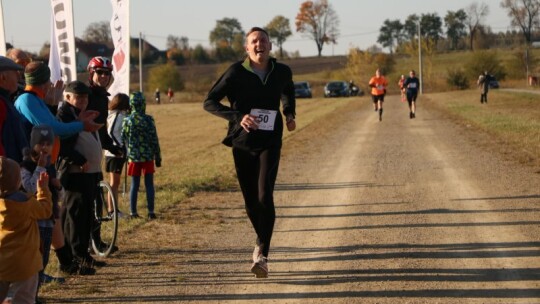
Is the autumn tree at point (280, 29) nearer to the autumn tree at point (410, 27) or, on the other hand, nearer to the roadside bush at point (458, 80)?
the autumn tree at point (410, 27)

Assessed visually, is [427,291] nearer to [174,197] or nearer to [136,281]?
[136,281]

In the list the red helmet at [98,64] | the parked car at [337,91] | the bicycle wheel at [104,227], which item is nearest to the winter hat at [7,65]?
the red helmet at [98,64]

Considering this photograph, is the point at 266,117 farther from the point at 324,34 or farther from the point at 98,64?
the point at 324,34

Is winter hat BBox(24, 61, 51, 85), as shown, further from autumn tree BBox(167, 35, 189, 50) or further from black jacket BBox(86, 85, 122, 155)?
autumn tree BBox(167, 35, 189, 50)

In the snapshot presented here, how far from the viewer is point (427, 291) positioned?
6.64 m

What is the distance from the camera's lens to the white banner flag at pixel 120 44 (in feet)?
44.1

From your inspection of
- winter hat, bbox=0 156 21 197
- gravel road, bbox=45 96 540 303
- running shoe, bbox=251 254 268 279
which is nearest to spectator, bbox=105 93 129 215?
gravel road, bbox=45 96 540 303

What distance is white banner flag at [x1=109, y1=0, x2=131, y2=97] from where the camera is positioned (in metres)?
13.4

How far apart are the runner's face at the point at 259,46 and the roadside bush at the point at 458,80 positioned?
7732 centimetres

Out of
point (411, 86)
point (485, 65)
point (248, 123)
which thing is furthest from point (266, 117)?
point (485, 65)

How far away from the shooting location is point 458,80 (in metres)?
83.4

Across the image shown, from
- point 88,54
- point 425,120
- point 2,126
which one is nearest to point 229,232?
point 2,126

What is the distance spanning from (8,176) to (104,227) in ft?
12.5

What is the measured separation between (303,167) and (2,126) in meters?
10.8
